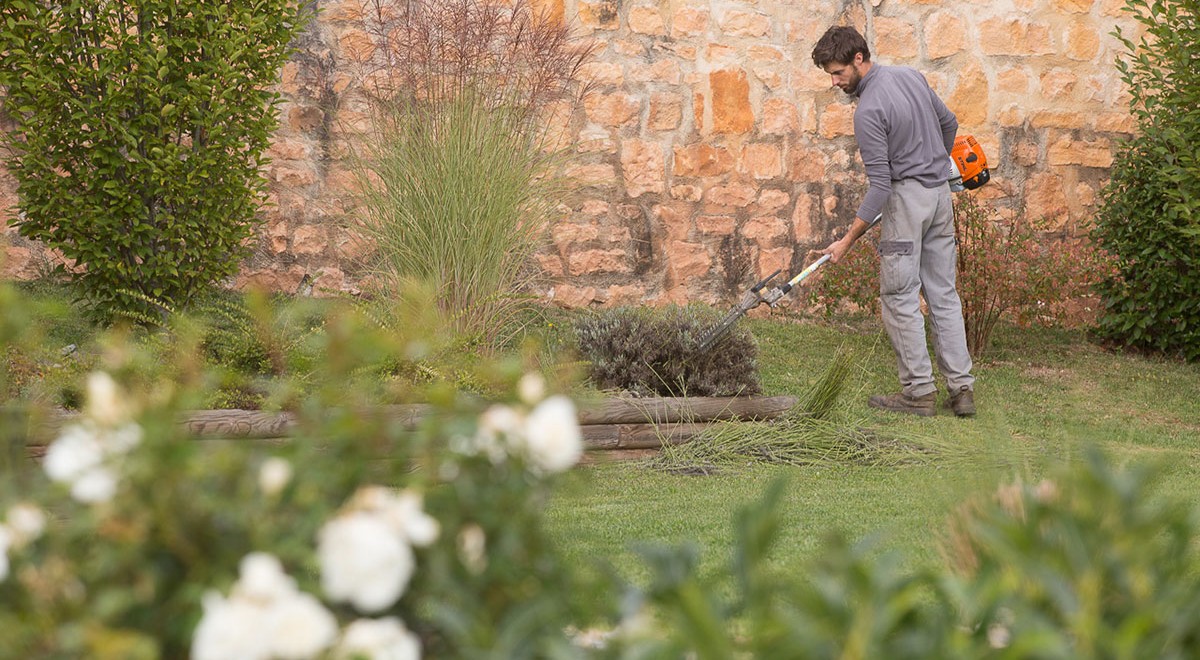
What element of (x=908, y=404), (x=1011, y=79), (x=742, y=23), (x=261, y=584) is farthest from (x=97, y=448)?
(x=1011, y=79)

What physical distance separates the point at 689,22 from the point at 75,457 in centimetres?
765

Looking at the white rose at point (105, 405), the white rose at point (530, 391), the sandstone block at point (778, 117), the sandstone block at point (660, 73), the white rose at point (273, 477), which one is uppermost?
the sandstone block at point (660, 73)

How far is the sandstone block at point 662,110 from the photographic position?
859cm

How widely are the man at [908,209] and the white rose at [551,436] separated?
5.09 meters

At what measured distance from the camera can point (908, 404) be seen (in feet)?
21.6

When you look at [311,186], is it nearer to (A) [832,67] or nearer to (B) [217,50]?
(B) [217,50]

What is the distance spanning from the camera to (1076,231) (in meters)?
9.03

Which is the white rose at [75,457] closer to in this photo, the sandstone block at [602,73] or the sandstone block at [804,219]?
the sandstone block at [602,73]

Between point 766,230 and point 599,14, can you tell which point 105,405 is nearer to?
point 599,14

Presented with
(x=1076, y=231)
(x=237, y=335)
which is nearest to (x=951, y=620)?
(x=237, y=335)

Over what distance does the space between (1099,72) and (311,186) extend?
5449 mm

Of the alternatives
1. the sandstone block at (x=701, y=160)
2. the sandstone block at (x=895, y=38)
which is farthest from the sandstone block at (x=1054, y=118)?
the sandstone block at (x=701, y=160)

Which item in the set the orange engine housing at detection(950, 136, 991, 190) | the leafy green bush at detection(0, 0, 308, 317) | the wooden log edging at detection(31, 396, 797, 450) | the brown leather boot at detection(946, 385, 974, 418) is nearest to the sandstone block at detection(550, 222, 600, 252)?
the orange engine housing at detection(950, 136, 991, 190)

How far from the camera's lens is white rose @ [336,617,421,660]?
1.23 m
